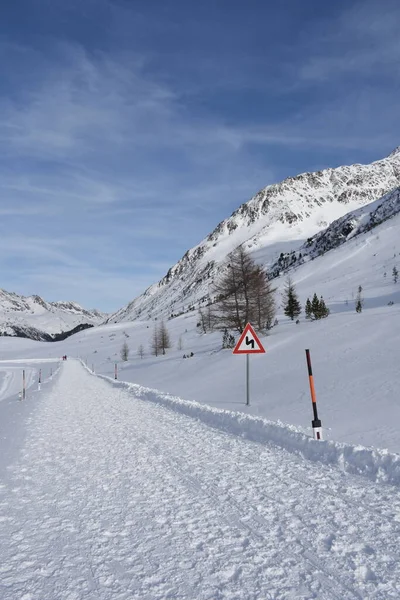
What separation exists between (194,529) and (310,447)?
3.57m

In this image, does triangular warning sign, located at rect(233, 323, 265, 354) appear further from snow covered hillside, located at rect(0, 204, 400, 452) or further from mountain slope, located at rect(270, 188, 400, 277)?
mountain slope, located at rect(270, 188, 400, 277)

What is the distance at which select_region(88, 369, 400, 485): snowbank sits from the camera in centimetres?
556

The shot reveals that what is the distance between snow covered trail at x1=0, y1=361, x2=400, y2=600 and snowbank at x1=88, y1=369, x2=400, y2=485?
0.99ft

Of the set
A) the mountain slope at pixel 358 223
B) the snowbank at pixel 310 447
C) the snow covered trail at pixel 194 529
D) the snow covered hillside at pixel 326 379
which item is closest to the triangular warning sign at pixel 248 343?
the snow covered hillside at pixel 326 379

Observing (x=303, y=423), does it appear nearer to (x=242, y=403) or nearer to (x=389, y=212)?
(x=242, y=403)

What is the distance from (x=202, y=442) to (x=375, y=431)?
11.2 ft

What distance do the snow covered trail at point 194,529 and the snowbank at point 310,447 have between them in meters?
0.30

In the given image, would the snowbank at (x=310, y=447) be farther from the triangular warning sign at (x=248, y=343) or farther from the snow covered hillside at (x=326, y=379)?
the triangular warning sign at (x=248, y=343)

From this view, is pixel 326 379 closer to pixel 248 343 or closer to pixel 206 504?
pixel 248 343

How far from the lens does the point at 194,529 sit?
401 centimetres

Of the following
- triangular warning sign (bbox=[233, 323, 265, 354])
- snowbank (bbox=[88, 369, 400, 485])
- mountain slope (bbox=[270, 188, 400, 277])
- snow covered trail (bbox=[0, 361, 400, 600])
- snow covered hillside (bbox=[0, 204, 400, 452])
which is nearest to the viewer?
snow covered trail (bbox=[0, 361, 400, 600])

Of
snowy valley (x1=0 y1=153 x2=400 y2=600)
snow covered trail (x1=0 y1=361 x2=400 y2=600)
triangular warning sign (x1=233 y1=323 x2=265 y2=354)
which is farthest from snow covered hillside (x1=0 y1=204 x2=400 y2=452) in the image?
snow covered trail (x1=0 y1=361 x2=400 y2=600)

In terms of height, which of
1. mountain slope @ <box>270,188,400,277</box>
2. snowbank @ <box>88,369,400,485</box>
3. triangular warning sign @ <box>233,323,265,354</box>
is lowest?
snowbank @ <box>88,369,400,485</box>

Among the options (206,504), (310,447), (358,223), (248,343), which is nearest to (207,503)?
(206,504)
